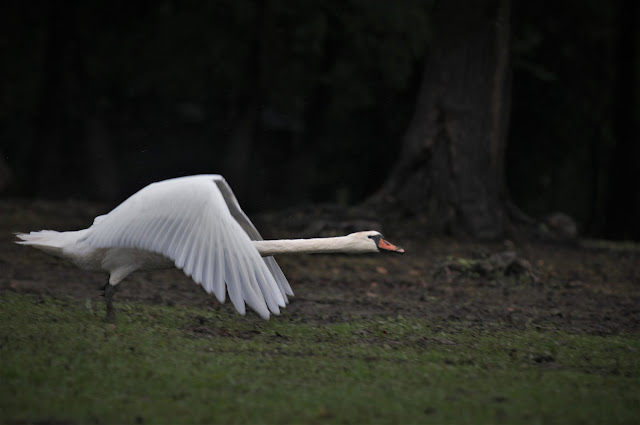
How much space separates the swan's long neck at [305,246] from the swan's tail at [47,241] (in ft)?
5.30

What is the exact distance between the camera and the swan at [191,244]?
5.69m

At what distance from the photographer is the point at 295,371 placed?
530 centimetres

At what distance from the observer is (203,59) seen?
20141mm

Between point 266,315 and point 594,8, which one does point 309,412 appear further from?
point 594,8

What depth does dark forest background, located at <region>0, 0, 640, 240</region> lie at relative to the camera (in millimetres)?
18844

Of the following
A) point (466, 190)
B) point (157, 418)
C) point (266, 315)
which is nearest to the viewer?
point (157, 418)

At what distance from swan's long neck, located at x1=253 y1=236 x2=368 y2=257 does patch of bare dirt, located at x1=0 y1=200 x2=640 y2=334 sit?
2.68ft

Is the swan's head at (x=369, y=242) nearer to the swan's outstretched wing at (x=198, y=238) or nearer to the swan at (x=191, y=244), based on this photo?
the swan at (x=191, y=244)

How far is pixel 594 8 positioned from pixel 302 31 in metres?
7.45

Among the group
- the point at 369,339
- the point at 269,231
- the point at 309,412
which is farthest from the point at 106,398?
the point at 269,231

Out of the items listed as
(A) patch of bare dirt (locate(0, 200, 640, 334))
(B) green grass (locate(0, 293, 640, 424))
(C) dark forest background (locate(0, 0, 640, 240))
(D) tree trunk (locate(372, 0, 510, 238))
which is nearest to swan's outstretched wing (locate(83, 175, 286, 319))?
(B) green grass (locate(0, 293, 640, 424))

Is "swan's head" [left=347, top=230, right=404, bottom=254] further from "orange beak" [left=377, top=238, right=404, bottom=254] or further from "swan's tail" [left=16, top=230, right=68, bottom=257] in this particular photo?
"swan's tail" [left=16, top=230, right=68, bottom=257]

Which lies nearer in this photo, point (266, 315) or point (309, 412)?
point (309, 412)

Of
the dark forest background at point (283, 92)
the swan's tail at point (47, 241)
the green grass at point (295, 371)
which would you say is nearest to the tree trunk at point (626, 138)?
the dark forest background at point (283, 92)
